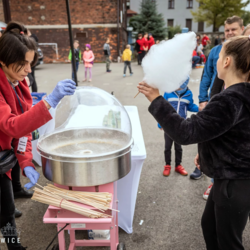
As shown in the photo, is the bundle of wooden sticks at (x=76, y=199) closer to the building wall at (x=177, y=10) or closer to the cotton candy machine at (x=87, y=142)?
the cotton candy machine at (x=87, y=142)

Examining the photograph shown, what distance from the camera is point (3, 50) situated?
143 centimetres

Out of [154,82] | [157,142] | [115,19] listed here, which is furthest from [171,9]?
[154,82]

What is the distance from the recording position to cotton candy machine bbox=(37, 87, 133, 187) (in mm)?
1270

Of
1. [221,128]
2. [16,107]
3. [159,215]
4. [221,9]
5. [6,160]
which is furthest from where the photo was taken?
[221,9]

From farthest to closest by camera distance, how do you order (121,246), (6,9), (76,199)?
(6,9) → (121,246) → (76,199)

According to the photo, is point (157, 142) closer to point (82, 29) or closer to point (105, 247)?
point (105, 247)

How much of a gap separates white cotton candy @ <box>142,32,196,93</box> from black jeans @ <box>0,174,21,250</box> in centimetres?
117

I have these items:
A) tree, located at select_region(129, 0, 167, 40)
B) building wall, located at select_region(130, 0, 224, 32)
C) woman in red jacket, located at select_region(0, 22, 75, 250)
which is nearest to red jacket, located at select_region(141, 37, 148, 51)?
tree, located at select_region(129, 0, 167, 40)

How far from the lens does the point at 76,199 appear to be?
1278 mm

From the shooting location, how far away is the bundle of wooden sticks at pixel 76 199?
4.03ft

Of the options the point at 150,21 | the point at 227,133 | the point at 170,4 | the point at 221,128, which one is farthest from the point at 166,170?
the point at 170,4

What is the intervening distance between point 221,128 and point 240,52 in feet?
1.33

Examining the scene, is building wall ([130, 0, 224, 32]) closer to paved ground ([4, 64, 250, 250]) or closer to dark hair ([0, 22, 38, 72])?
paved ground ([4, 64, 250, 250])

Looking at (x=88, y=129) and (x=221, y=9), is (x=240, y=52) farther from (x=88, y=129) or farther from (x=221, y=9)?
(x=221, y=9)
